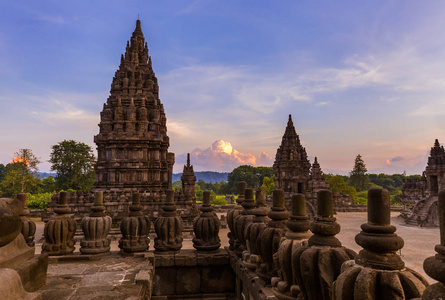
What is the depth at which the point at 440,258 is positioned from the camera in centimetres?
152

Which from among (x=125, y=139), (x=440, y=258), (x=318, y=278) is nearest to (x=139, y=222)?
(x=318, y=278)

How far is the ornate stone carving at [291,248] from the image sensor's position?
125 inches

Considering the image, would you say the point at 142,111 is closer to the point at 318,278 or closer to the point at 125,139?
the point at 125,139

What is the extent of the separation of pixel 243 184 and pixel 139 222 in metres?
2.66

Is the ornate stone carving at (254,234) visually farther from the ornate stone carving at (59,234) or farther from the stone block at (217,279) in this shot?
the ornate stone carving at (59,234)

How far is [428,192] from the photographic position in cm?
2736

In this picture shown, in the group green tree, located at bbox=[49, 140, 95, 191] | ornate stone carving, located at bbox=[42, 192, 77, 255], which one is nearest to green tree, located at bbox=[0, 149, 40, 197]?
green tree, located at bbox=[49, 140, 95, 191]

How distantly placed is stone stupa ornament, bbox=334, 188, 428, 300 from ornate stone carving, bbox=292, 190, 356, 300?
40 cm

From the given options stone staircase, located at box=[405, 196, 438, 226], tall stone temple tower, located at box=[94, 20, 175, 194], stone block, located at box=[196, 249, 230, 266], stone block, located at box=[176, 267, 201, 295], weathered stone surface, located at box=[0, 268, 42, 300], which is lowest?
stone staircase, located at box=[405, 196, 438, 226]

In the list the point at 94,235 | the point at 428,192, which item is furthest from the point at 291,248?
the point at 428,192

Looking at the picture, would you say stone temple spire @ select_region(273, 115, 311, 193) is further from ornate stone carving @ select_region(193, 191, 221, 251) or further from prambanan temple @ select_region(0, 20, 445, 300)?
ornate stone carving @ select_region(193, 191, 221, 251)

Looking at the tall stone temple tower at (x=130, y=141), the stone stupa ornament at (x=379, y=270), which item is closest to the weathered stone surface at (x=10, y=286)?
the stone stupa ornament at (x=379, y=270)

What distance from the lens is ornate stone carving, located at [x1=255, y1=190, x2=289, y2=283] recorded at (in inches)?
156

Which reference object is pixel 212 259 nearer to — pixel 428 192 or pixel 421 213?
pixel 421 213
